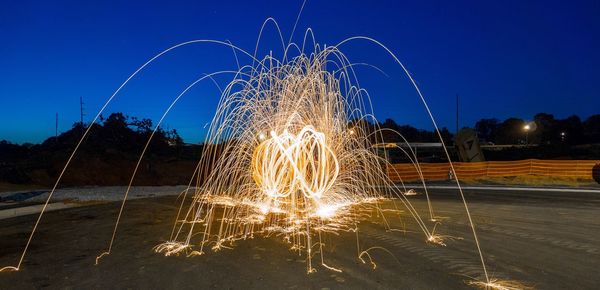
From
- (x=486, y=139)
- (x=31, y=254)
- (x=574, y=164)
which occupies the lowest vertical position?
(x=31, y=254)

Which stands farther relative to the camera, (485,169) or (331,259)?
(485,169)

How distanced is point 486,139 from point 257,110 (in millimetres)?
130199

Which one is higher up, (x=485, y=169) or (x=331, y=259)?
(x=485, y=169)

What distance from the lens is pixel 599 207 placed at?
44.5 feet

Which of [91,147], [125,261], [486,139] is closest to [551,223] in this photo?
[125,261]

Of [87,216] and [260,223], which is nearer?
[260,223]

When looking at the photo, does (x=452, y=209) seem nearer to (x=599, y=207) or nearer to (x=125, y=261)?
(x=599, y=207)

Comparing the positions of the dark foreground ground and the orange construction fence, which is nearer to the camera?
the dark foreground ground

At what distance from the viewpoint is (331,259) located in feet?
22.7

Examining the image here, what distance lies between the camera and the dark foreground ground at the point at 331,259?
19.0ft

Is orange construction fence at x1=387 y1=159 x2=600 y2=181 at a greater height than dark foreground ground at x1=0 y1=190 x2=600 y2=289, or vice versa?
orange construction fence at x1=387 y1=159 x2=600 y2=181

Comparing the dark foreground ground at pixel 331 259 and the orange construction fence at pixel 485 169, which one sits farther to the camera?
the orange construction fence at pixel 485 169

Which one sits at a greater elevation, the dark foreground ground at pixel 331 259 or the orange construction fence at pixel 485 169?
the orange construction fence at pixel 485 169

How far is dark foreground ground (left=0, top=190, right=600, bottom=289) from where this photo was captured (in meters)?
5.79
